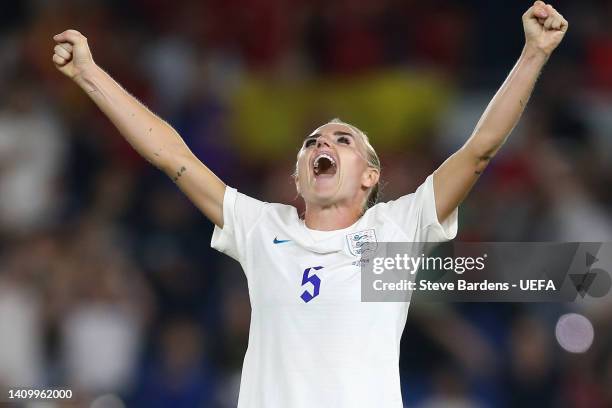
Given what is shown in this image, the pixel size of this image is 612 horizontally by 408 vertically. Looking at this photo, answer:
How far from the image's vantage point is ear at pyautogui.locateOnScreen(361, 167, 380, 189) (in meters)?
4.45

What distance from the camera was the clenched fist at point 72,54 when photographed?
421 cm

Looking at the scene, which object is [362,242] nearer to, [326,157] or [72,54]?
[326,157]

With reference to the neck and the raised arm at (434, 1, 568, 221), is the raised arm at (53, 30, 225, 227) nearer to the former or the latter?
the neck

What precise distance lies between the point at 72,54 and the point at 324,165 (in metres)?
1.08

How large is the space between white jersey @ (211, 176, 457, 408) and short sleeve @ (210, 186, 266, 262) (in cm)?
1

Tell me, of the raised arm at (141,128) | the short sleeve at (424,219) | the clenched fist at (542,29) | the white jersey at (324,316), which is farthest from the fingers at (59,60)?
the clenched fist at (542,29)

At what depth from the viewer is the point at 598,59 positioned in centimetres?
811

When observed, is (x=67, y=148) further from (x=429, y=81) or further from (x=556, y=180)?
(x=556, y=180)

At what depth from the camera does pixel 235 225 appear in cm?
423

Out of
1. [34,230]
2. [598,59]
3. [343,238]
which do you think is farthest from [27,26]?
[343,238]

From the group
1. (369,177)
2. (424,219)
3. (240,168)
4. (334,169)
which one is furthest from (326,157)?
(240,168)

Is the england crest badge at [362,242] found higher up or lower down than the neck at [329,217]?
lower down

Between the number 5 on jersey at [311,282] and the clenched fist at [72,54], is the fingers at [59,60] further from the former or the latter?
the number 5 on jersey at [311,282]

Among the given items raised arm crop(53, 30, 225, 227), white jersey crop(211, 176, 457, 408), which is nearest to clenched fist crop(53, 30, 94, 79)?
raised arm crop(53, 30, 225, 227)
